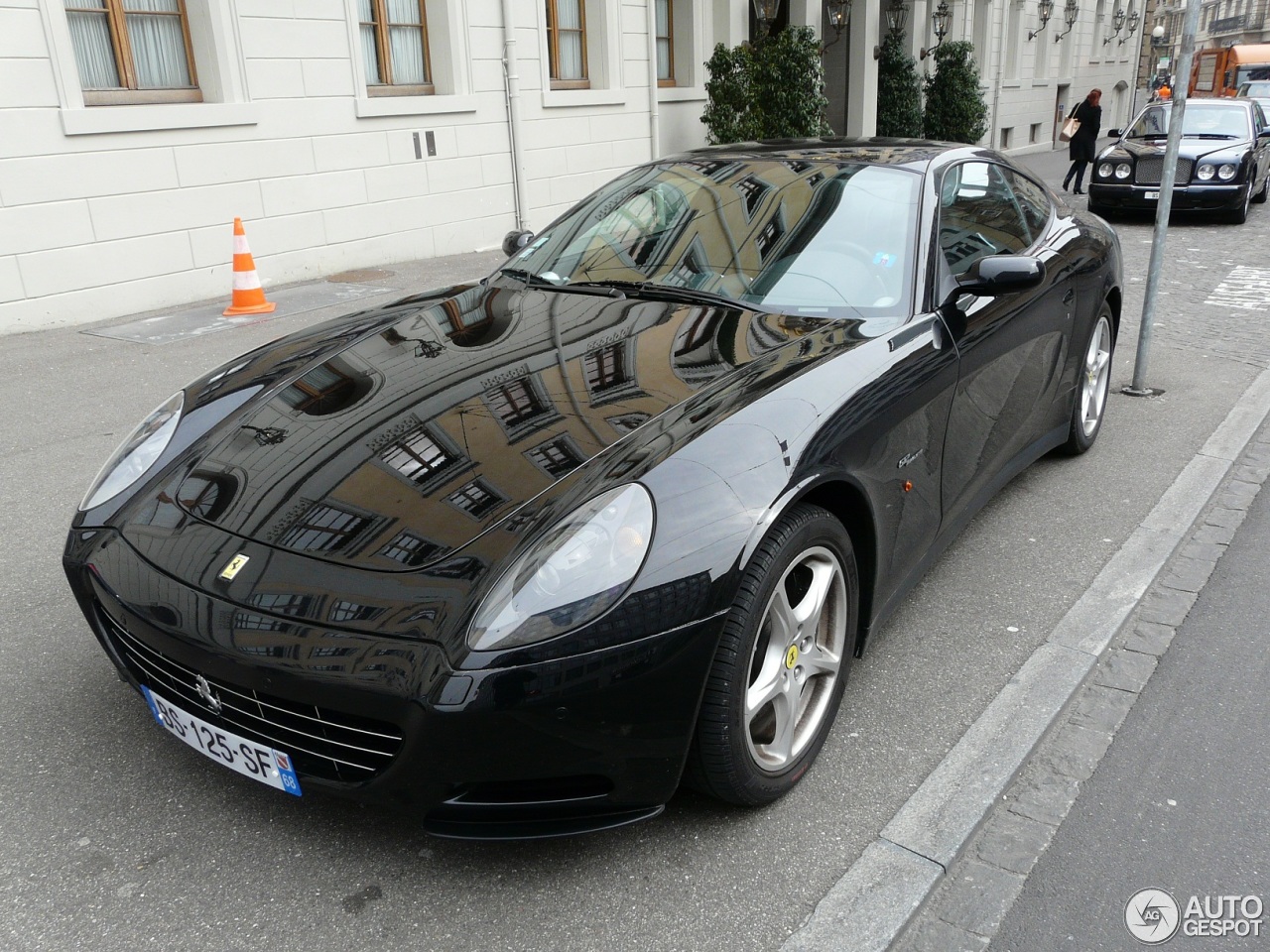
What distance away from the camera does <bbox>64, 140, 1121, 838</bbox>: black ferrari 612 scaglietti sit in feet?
6.69

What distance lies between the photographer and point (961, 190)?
3.75 m

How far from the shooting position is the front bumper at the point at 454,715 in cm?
198

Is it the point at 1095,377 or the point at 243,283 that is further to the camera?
the point at 243,283

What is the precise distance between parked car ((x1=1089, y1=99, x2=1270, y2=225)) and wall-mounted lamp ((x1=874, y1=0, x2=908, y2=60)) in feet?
23.4

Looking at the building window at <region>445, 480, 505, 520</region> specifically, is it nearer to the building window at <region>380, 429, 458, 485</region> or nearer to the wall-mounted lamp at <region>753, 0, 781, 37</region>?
the building window at <region>380, 429, 458, 485</region>

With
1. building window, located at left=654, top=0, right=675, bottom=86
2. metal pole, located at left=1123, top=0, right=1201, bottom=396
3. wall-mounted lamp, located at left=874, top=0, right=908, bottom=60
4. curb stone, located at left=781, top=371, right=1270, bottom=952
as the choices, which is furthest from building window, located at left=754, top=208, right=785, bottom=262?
wall-mounted lamp, located at left=874, top=0, right=908, bottom=60

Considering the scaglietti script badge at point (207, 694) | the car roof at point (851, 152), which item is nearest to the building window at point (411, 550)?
the scaglietti script badge at point (207, 694)

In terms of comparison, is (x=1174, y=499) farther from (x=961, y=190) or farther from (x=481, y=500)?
(x=481, y=500)

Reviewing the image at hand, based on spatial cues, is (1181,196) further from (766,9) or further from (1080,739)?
(1080,739)

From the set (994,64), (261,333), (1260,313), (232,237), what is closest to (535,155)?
(232,237)

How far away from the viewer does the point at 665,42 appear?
567 inches

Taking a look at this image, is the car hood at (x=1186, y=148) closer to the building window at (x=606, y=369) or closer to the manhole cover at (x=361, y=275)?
the manhole cover at (x=361, y=275)

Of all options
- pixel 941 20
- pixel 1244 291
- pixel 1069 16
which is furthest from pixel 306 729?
pixel 1069 16

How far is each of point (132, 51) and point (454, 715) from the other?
819 cm
